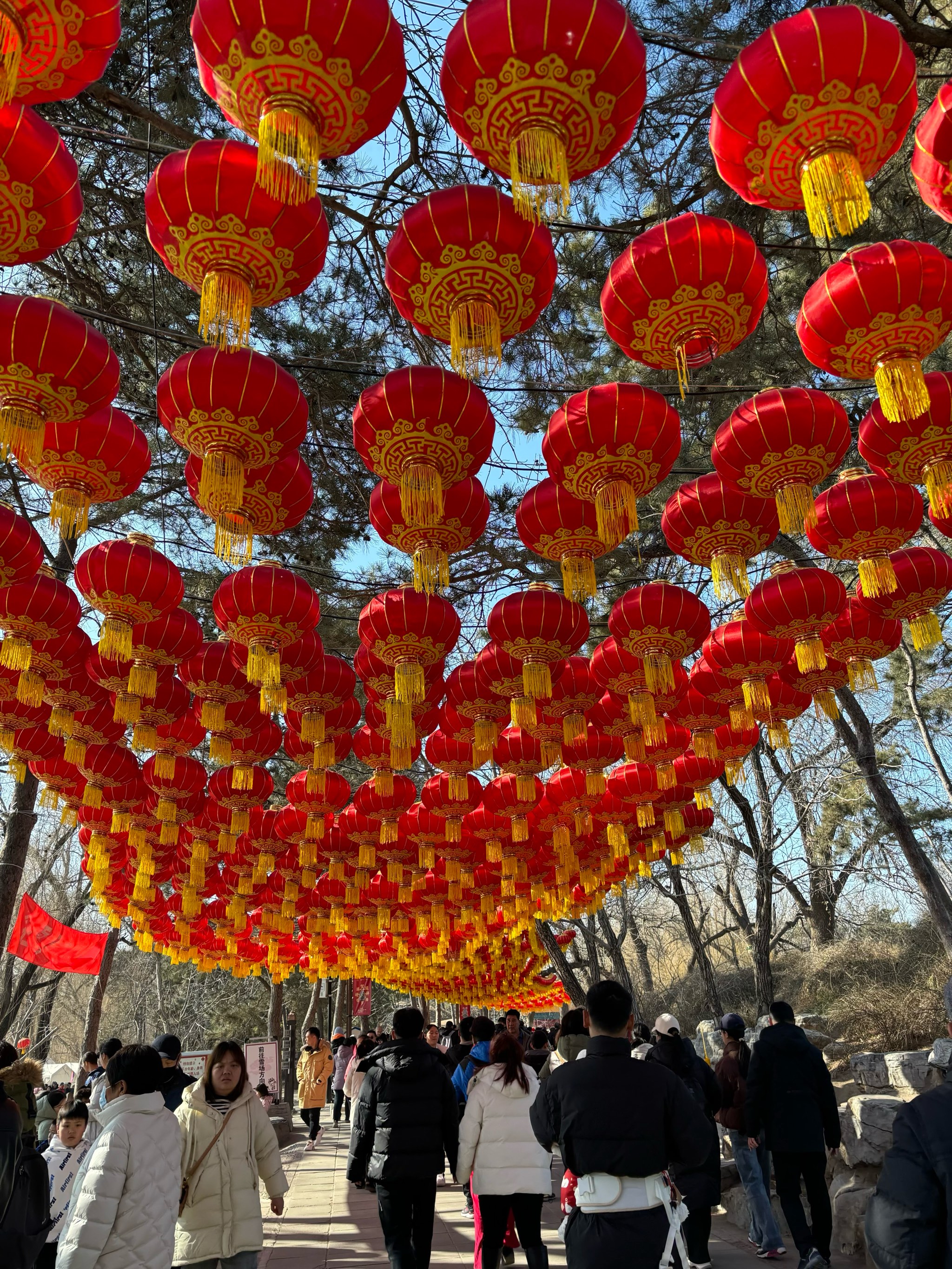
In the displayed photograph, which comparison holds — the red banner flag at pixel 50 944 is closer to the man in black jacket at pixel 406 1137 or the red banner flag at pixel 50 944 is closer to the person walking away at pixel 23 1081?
the person walking away at pixel 23 1081

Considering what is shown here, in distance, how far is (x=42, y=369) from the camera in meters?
4.09

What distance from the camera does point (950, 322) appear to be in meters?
4.03

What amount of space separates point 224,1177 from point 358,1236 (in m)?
4.13

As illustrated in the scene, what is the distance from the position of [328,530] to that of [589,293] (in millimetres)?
3645

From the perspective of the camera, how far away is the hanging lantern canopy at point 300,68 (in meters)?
2.78

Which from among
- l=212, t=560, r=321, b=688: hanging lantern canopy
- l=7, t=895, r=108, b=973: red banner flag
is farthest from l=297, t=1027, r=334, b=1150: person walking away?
l=212, t=560, r=321, b=688: hanging lantern canopy

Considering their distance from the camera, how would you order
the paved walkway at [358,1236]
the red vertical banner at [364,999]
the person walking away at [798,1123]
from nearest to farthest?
the person walking away at [798,1123] < the paved walkway at [358,1236] < the red vertical banner at [364,999]

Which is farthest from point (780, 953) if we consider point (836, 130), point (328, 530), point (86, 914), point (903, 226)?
point (86, 914)

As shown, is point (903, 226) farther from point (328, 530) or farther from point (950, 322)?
point (328, 530)

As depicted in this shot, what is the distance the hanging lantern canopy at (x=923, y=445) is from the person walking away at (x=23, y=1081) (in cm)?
565

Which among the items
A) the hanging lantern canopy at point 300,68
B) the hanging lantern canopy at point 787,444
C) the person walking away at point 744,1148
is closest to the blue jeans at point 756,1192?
the person walking away at point 744,1148

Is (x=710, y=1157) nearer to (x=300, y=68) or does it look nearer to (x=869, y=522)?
(x=869, y=522)

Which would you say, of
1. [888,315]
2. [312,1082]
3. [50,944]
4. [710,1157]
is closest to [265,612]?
[888,315]

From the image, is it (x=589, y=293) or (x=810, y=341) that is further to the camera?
(x=589, y=293)
